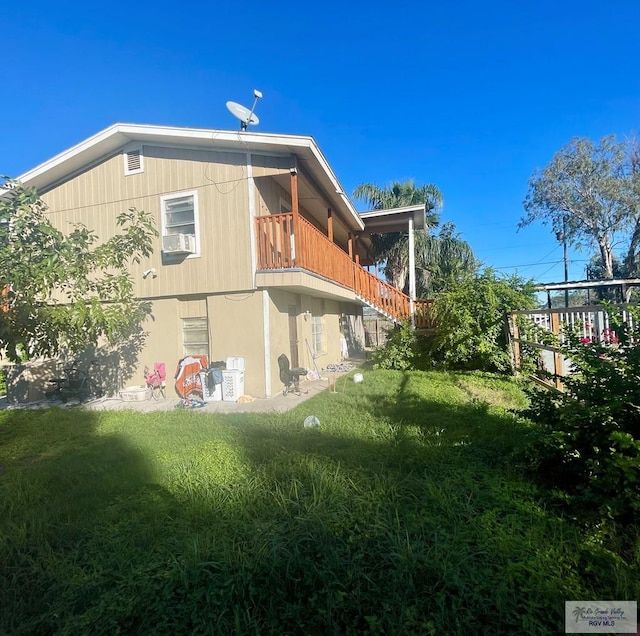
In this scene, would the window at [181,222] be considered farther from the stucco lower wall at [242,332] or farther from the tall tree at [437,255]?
the tall tree at [437,255]

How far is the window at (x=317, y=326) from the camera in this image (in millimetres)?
11041

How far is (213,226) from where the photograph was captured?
7809mm

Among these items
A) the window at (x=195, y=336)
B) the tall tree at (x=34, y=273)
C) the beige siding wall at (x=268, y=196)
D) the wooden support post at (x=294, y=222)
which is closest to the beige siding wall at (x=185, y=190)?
the beige siding wall at (x=268, y=196)

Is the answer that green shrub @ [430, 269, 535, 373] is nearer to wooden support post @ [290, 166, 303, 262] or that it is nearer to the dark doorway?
the dark doorway

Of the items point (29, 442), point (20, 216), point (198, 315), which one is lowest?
point (29, 442)

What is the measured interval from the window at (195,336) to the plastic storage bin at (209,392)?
0.67 m

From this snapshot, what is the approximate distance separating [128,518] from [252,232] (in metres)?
5.70

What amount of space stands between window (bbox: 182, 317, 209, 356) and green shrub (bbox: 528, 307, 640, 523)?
6641 millimetres

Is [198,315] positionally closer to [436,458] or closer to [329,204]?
[329,204]

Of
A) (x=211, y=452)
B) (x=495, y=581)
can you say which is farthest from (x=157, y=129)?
(x=495, y=581)

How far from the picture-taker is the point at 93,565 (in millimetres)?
2297

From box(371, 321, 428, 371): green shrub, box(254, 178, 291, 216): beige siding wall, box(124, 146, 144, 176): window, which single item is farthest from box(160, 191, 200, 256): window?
box(371, 321, 428, 371): green shrub

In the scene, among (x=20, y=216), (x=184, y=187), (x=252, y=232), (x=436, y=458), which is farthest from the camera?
(x=184, y=187)

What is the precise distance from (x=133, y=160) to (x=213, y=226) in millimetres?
2811
